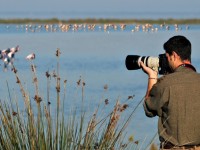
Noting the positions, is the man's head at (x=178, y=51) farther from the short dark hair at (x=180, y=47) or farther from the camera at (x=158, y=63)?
the camera at (x=158, y=63)

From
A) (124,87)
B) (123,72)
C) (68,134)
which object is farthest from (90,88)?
(68,134)

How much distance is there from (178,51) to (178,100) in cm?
29

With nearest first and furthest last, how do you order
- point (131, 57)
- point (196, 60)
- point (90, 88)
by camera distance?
point (131, 57) → point (90, 88) → point (196, 60)

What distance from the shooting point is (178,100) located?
4801 millimetres

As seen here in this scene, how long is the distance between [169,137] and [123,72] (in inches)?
695

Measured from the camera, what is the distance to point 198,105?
483 cm

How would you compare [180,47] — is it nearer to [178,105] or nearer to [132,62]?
[178,105]

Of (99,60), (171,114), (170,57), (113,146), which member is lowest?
(99,60)

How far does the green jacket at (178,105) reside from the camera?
15.7ft

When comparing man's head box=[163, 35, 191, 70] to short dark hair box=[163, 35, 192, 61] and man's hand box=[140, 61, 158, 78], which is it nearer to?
short dark hair box=[163, 35, 192, 61]

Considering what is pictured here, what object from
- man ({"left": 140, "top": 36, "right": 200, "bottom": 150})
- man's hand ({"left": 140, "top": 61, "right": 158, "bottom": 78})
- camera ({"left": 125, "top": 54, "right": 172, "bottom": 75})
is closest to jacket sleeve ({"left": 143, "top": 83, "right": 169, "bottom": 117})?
man ({"left": 140, "top": 36, "right": 200, "bottom": 150})

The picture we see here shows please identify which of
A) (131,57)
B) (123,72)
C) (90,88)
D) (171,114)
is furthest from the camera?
(123,72)

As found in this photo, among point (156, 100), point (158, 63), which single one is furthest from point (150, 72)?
point (156, 100)

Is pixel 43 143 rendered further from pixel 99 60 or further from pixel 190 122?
pixel 99 60
